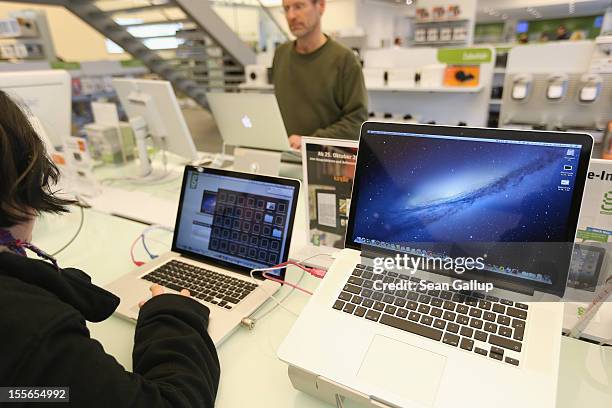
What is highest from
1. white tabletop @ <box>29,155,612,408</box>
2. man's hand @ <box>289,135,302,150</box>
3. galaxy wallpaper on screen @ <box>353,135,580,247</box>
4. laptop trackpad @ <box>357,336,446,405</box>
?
galaxy wallpaper on screen @ <box>353,135,580,247</box>

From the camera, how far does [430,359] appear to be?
57cm

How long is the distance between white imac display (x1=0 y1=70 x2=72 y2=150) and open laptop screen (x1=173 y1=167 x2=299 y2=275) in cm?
99

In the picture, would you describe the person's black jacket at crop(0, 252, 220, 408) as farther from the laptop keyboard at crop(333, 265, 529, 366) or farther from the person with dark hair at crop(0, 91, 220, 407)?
the laptop keyboard at crop(333, 265, 529, 366)

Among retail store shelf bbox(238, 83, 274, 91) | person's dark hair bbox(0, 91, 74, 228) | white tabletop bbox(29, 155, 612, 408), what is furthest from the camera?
retail store shelf bbox(238, 83, 274, 91)

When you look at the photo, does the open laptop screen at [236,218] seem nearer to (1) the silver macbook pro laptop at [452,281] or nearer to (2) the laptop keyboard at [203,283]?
(2) the laptop keyboard at [203,283]

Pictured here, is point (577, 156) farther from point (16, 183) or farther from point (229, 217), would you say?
point (16, 183)

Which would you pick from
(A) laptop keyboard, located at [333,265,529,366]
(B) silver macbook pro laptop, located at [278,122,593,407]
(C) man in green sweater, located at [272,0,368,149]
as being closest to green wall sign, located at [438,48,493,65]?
(C) man in green sweater, located at [272,0,368,149]

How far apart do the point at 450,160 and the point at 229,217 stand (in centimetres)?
55

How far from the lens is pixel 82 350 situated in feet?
1.52

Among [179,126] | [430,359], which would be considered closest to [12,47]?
[179,126]

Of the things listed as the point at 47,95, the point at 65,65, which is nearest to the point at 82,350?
the point at 47,95

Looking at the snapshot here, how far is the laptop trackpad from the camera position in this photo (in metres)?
0.54

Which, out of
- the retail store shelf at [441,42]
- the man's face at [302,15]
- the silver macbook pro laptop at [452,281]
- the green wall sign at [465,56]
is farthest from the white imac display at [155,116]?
the retail store shelf at [441,42]

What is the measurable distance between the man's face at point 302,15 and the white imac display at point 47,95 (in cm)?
112
